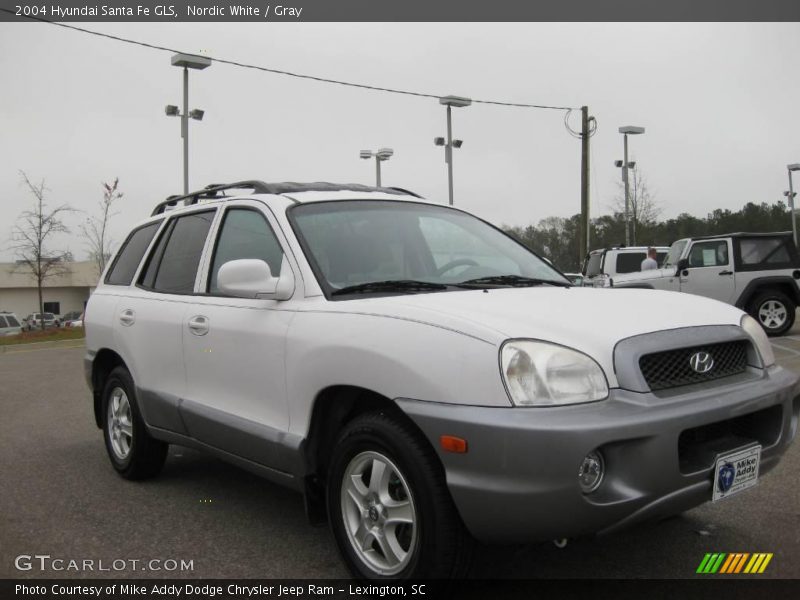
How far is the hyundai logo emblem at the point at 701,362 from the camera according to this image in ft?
9.30

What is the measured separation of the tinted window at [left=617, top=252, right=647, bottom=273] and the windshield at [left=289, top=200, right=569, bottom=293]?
14021 millimetres

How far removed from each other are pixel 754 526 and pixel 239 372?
2.68 meters

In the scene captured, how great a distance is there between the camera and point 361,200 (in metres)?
4.03

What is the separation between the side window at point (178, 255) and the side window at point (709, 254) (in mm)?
11703

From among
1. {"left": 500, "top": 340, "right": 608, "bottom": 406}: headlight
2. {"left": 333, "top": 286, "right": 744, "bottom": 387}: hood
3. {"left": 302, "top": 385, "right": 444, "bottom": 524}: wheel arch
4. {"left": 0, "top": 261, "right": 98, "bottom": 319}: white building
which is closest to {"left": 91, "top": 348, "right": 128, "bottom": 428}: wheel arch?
{"left": 302, "top": 385, "right": 444, "bottom": 524}: wheel arch

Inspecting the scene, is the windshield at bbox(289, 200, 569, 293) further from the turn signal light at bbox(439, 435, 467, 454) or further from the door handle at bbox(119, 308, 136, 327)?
the door handle at bbox(119, 308, 136, 327)

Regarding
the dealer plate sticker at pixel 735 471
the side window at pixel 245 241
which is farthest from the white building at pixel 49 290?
the dealer plate sticker at pixel 735 471

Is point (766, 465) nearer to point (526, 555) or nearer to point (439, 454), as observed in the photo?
point (526, 555)

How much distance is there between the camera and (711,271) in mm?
13914

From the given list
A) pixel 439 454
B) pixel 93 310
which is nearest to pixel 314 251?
pixel 439 454

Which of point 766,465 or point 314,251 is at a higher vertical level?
point 314,251

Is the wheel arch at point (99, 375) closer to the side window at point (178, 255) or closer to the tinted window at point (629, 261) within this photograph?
the side window at point (178, 255)

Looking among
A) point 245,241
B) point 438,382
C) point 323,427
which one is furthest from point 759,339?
point 245,241

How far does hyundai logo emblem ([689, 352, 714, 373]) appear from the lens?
9.30 feet
